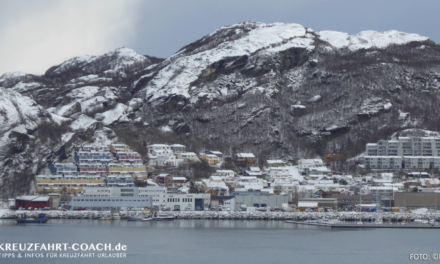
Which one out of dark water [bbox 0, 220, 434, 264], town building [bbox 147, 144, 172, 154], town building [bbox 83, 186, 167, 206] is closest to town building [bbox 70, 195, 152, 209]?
town building [bbox 83, 186, 167, 206]

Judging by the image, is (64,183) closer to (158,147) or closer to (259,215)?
(158,147)

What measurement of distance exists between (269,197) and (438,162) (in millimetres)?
43051

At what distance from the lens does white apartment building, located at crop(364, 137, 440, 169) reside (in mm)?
134250

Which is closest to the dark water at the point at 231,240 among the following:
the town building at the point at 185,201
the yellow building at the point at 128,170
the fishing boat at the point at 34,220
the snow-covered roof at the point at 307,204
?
the fishing boat at the point at 34,220

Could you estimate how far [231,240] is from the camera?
71.8 m

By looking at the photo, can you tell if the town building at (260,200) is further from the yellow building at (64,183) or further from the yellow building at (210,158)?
the yellow building at (210,158)

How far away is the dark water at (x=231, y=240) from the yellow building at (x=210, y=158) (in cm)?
4326

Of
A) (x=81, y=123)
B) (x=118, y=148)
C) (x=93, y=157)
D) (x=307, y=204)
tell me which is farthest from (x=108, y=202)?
(x=81, y=123)

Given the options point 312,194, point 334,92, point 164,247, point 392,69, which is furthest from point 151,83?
point 164,247

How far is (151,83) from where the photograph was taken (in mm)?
176000

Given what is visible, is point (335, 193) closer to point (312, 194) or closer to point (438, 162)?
point (312, 194)

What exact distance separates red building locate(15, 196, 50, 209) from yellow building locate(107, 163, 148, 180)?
66.0 feet

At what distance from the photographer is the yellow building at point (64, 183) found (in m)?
Answer: 115

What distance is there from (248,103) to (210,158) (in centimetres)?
2701
